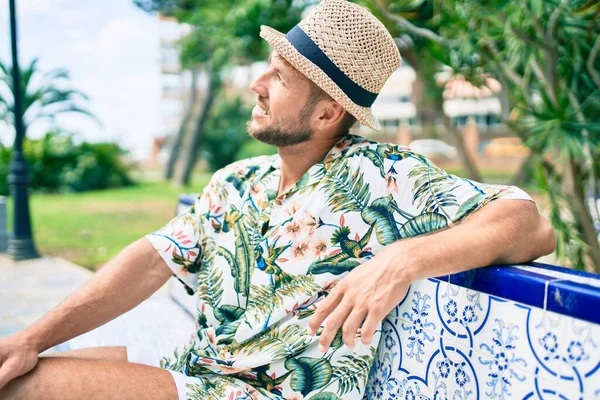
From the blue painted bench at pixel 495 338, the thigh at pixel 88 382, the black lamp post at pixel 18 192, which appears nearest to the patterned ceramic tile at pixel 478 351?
the blue painted bench at pixel 495 338

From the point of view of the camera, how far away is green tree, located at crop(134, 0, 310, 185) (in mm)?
9852

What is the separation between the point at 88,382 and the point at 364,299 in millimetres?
777

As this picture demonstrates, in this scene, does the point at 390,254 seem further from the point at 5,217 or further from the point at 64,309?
the point at 5,217

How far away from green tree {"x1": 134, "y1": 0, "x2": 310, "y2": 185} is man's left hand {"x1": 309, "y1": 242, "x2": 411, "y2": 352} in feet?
19.7

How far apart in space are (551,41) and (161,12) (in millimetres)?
16227

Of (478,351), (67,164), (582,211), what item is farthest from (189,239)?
(67,164)

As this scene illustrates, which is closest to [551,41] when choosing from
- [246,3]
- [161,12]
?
[246,3]

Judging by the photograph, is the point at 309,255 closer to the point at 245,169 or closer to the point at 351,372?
the point at 351,372

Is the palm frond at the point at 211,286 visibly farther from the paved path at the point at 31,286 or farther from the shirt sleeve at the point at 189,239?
the paved path at the point at 31,286

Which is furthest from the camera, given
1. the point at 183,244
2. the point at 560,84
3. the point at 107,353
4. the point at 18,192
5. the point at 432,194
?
the point at 18,192

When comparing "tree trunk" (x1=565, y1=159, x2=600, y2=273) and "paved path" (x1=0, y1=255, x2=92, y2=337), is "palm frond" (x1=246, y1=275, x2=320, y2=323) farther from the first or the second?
"paved path" (x1=0, y1=255, x2=92, y2=337)

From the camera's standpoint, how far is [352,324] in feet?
4.58

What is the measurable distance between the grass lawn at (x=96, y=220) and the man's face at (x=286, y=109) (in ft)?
22.0

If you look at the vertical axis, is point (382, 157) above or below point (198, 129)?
above
